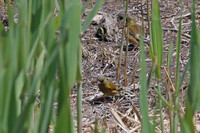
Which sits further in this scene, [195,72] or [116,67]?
[116,67]

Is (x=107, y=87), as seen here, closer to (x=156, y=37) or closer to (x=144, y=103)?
(x=156, y=37)

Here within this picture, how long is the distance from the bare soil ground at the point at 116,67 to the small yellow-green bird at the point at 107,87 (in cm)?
5

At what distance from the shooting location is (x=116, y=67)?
278 centimetres

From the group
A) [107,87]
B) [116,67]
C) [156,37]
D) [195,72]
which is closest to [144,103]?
[195,72]

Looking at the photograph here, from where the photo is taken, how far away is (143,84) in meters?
0.99

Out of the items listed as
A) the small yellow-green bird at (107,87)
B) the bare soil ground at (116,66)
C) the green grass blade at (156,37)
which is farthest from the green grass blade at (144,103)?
the small yellow-green bird at (107,87)

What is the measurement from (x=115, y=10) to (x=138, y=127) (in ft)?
5.07

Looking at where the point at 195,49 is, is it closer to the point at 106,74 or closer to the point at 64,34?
the point at 64,34

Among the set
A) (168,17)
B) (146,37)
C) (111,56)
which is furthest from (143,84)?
(168,17)

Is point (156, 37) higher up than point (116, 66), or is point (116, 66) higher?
point (156, 37)

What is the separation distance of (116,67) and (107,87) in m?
0.41

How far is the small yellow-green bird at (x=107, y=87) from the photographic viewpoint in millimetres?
2385

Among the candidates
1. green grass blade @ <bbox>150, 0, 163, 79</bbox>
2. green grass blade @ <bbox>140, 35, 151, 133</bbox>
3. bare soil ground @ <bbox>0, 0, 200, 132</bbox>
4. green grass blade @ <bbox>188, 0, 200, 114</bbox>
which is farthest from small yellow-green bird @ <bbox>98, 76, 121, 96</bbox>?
green grass blade @ <bbox>140, 35, 151, 133</bbox>

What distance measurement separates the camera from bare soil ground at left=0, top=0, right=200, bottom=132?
2.17 m
